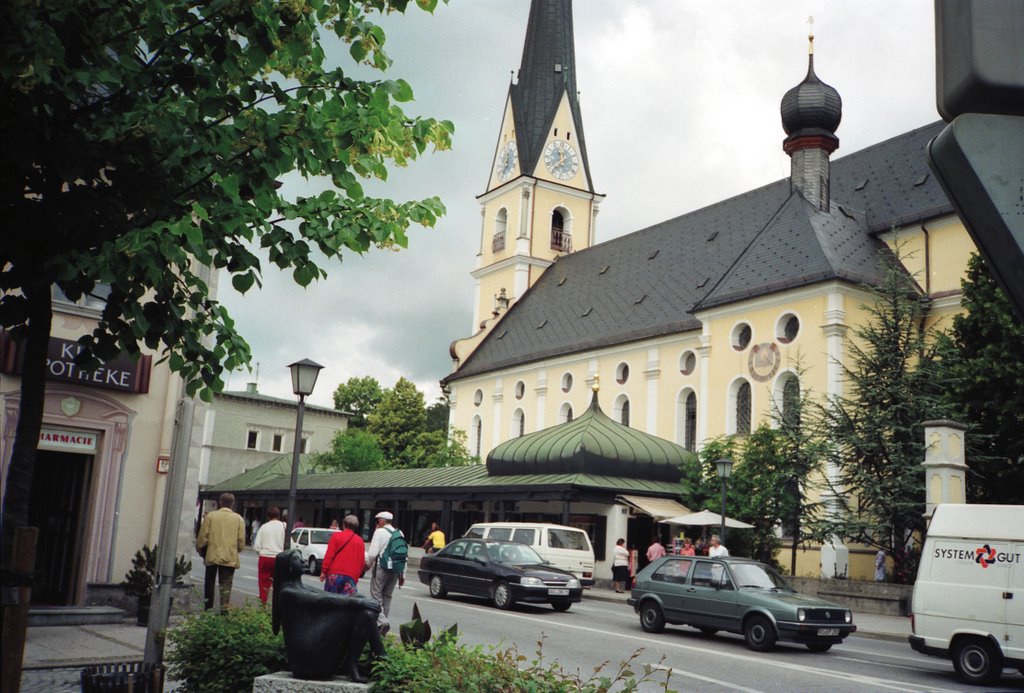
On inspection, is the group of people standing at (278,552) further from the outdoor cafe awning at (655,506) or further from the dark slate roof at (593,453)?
the dark slate roof at (593,453)

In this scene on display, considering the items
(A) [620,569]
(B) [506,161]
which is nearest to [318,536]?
(A) [620,569]

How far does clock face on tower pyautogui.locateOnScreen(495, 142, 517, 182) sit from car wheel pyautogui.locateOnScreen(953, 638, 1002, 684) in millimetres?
53707

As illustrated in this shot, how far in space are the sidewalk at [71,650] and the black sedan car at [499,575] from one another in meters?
8.85

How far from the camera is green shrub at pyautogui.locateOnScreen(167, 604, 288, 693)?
752cm

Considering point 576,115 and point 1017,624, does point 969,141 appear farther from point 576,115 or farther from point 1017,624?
point 576,115

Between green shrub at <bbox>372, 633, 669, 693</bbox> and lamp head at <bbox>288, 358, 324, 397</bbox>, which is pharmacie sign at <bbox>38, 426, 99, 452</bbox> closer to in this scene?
lamp head at <bbox>288, 358, 324, 397</bbox>

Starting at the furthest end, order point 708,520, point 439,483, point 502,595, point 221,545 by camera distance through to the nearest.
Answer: point 439,483, point 708,520, point 502,595, point 221,545

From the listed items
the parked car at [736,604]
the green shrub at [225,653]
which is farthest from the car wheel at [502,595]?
the green shrub at [225,653]

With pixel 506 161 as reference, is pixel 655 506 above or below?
below

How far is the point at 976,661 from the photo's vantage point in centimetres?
1381

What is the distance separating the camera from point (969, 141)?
1.55 meters

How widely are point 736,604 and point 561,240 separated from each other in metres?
49.2

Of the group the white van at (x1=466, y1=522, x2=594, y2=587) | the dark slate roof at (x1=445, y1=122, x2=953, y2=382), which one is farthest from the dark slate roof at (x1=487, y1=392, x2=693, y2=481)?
the white van at (x1=466, y1=522, x2=594, y2=587)

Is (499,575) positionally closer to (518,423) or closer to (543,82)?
(518,423)
